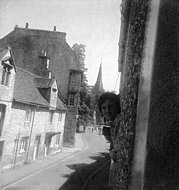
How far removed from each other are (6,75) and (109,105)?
1389cm

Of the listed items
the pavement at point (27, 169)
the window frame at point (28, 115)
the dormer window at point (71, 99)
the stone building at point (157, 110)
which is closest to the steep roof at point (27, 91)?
the window frame at point (28, 115)

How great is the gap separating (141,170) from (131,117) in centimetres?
40

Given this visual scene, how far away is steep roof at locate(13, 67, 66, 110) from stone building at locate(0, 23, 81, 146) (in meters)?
5.43

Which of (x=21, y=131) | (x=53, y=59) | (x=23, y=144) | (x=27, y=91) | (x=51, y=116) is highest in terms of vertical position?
(x=53, y=59)

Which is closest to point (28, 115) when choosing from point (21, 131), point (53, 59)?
point (21, 131)

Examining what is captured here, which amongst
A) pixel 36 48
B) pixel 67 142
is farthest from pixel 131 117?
pixel 36 48

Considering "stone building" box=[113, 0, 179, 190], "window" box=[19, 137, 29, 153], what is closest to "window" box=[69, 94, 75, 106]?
"window" box=[19, 137, 29, 153]

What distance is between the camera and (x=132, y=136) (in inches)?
53.9

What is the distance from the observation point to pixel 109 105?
2.06 m

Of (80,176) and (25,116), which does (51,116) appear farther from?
(80,176)

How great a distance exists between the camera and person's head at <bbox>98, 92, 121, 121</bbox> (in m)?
2.02

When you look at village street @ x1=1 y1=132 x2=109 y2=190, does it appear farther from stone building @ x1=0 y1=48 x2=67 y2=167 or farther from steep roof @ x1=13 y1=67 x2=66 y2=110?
steep roof @ x1=13 y1=67 x2=66 y2=110

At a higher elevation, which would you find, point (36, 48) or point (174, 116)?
point (36, 48)

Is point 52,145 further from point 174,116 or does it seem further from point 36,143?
point 174,116
